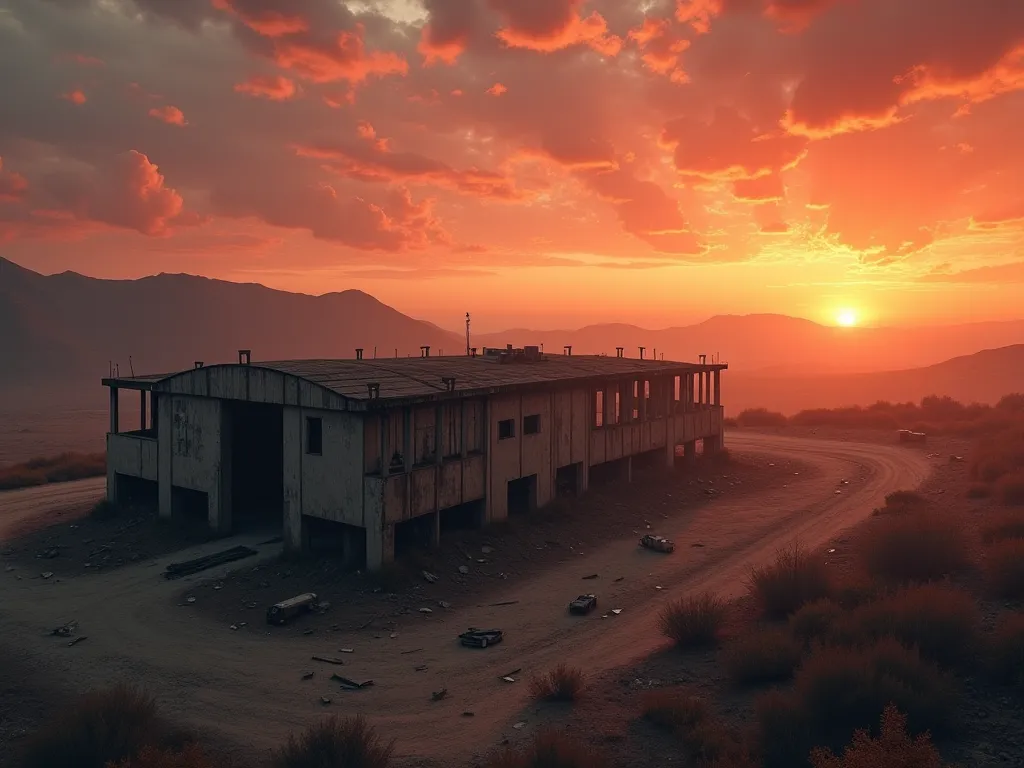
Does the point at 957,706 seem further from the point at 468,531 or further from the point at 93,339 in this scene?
the point at 93,339

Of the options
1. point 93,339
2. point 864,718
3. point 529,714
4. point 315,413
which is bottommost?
point 529,714

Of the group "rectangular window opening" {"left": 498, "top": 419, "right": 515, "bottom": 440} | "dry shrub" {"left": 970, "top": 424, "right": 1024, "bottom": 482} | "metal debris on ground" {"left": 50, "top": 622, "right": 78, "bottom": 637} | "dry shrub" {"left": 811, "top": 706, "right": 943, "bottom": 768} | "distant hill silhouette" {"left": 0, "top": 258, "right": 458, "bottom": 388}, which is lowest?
"metal debris on ground" {"left": 50, "top": 622, "right": 78, "bottom": 637}

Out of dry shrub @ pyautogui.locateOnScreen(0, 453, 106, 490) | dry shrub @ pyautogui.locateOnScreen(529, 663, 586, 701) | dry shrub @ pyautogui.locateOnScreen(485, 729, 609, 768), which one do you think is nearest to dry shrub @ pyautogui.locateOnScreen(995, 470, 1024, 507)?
dry shrub @ pyautogui.locateOnScreen(529, 663, 586, 701)

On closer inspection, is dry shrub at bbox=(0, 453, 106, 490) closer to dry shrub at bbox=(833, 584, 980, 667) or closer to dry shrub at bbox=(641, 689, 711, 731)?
dry shrub at bbox=(641, 689, 711, 731)

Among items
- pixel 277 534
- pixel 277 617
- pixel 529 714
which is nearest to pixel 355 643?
pixel 277 617

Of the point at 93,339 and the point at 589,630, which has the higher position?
the point at 93,339

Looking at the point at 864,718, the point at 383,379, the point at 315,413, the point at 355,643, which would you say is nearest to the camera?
the point at 864,718

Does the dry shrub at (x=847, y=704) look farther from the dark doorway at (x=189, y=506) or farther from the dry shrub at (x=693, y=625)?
the dark doorway at (x=189, y=506)
